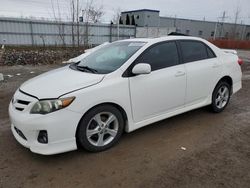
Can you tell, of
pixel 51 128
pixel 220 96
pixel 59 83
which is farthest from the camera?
pixel 220 96

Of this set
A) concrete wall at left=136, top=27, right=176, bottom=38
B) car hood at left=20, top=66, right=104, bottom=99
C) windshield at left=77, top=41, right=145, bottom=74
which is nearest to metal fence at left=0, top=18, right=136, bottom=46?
concrete wall at left=136, top=27, right=176, bottom=38

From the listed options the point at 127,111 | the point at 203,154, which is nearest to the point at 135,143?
the point at 127,111

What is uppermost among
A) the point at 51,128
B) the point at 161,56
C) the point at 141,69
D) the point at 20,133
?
the point at 161,56

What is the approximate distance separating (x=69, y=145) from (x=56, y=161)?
0.35 metres

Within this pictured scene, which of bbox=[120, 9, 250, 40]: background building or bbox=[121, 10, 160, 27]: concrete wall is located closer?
bbox=[121, 10, 160, 27]: concrete wall

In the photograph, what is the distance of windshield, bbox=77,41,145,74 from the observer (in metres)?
3.43

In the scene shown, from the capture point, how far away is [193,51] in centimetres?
418

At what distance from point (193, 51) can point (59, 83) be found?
2494 millimetres

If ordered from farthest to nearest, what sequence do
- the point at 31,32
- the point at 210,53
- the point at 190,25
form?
the point at 190,25 → the point at 31,32 → the point at 210,53

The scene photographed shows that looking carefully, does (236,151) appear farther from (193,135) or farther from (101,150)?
(101,150)

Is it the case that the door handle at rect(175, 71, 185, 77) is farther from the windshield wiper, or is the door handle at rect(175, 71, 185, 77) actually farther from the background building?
the background building

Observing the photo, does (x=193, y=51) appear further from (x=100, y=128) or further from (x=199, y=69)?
(x=100, y=128)

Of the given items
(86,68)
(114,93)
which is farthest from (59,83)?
(114,93)

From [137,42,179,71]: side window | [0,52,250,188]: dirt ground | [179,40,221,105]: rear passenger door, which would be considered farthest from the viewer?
[179,40,221,105]: rear passenger door
